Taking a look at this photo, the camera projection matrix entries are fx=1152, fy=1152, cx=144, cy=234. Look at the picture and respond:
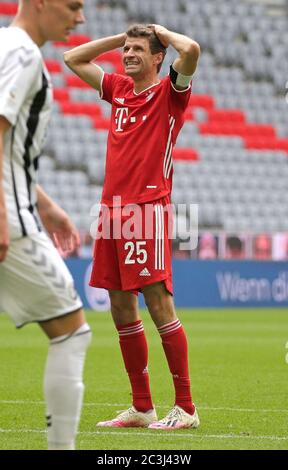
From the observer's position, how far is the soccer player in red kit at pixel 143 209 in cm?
675

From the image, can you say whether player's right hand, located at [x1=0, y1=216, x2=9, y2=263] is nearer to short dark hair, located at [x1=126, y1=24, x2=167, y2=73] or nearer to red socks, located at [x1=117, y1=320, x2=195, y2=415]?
red socks, located at [x1=117, y1=320, x2=195, y2=415]

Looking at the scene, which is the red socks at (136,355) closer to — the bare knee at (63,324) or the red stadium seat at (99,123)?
the bare knee at (63,324)

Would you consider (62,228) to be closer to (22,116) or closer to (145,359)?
(22,116)

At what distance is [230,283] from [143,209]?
14.8 metres

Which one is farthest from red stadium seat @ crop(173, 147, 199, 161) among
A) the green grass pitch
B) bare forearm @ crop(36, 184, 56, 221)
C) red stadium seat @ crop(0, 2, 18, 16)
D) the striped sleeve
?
the striped sleeve

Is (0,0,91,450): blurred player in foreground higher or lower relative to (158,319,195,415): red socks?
higher

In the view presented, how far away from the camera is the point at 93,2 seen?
29141mm

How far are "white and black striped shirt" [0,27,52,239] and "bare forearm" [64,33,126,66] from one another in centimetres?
257

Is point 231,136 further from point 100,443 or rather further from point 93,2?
point 100,443

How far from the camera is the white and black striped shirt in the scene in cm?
443

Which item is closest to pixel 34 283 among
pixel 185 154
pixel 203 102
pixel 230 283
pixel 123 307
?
pixel 123 307

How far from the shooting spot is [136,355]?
22.9 feet

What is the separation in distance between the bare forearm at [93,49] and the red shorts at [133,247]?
3.46ft

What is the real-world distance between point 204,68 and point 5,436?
2492cm
